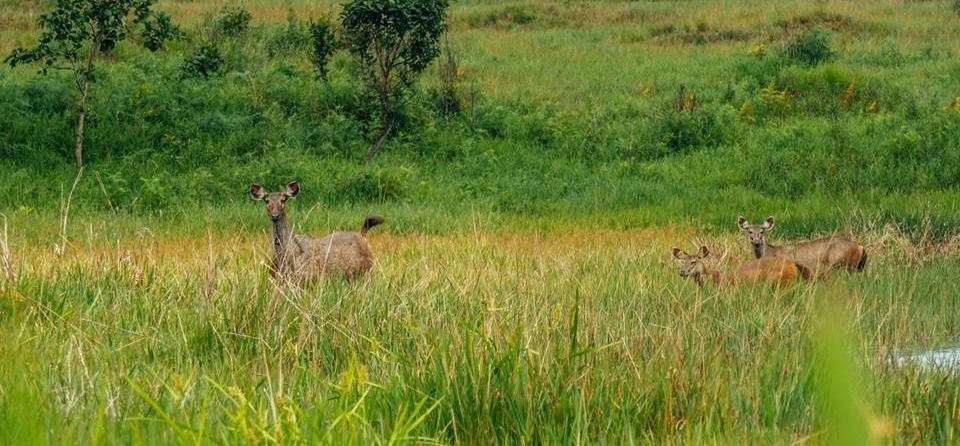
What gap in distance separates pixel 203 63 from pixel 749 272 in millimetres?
15764

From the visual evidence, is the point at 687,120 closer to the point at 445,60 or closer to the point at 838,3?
the point at 445,60

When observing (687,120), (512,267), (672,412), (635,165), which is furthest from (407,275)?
(687,120)

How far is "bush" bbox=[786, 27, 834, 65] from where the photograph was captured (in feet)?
85.2

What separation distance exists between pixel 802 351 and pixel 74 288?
3.55 metres

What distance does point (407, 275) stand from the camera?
794 centimetres

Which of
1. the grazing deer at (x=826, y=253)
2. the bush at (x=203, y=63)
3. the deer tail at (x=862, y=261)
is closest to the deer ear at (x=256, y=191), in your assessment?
the grazing deer at (x=826, y=253)

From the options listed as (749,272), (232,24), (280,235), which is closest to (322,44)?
(232,24)

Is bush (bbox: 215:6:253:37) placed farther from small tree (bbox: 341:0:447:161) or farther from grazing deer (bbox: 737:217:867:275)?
grazing deer (bbox: 737:217:867:275)

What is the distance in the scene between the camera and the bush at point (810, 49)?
25969 millimetres

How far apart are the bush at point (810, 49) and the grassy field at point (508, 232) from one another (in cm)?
27

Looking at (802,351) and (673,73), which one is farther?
(673,73)

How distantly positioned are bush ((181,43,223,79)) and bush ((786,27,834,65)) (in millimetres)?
11565

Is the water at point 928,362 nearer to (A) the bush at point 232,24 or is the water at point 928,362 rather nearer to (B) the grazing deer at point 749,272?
(B) the grazing deer at point 749,272

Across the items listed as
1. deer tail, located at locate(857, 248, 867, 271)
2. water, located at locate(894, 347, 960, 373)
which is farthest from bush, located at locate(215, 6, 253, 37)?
water, located at locate(894, 347, 960, 373)
